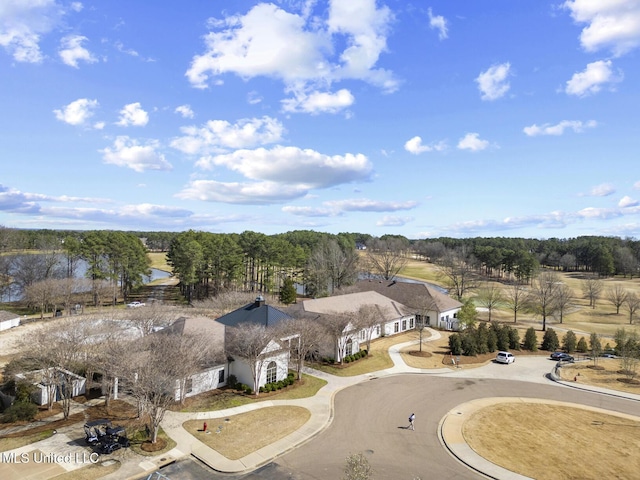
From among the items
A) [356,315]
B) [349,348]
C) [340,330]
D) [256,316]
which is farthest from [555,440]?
[256,316]

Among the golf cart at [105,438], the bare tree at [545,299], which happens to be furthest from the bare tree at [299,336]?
the bare tree at [545,299]

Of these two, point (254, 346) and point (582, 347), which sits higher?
point (254, 346)

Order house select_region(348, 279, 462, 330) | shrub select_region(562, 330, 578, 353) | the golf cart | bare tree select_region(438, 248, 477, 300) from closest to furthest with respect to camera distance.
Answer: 1. the golf cart
2. shrub select_region(562, 330, 578, 353)
3. house select_region(348, 279, 462, 330)
4. bare tree select_region(438, 248, 477, 300)

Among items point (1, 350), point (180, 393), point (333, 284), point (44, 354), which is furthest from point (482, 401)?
point (333, 284)

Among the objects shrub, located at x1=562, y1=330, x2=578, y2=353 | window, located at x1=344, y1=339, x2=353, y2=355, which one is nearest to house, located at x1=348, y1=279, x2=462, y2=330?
shrub, located at x1=562, y1=330, x2=578, y2=353

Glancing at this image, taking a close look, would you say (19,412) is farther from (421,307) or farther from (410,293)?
(410,293)

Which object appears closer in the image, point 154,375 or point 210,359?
point 154,375

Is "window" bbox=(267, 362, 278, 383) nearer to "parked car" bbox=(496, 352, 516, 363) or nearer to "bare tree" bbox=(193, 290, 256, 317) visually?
"bare tree" bbox=(193, 290, 256, 317)
